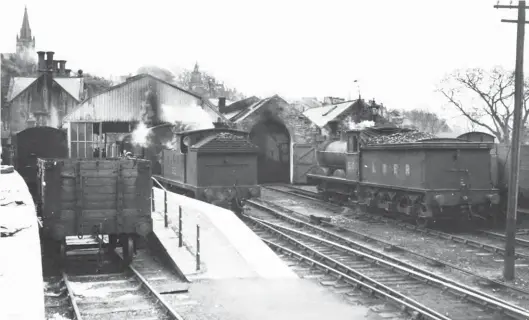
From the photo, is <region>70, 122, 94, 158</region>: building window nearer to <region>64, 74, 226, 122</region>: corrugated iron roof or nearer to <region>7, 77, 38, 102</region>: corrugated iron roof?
<region>64, 74, 226, 122</region>: corrugated iron roof

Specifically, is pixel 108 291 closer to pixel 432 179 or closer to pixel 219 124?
pixel 432 179

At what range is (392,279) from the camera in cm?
1118

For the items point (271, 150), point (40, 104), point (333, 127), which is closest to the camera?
point (271, 150)

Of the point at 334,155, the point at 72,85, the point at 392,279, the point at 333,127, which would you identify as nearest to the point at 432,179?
the point at 392,279

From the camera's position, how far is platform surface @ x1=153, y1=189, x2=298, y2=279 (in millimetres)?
10719

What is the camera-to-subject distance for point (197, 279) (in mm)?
10336

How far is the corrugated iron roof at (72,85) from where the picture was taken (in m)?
52.9

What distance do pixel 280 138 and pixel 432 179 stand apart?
18388 mm

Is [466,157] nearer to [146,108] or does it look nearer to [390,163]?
[390,163]

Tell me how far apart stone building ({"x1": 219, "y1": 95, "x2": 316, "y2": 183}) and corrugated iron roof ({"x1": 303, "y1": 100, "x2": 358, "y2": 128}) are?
261 inches

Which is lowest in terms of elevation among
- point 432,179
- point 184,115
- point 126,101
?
point 432,179

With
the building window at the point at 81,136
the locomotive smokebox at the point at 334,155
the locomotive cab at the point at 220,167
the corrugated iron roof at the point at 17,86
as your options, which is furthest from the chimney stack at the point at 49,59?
the locomotive cab at the point at 220,167

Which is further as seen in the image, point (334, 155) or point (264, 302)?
point (334, 155)

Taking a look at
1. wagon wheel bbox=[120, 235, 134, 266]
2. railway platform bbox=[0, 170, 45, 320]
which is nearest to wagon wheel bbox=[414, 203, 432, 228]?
wagon wheel bbox=[120, 235, 134, 266]
